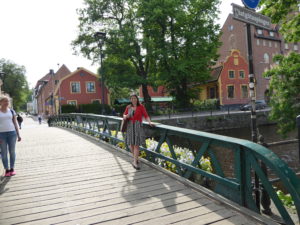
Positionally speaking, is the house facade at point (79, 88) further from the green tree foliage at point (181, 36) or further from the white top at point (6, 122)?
the white top at point (6, 122)

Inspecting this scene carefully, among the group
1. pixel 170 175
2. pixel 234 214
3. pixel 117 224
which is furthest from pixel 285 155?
pixel 117 224

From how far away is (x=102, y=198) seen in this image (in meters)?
3.77

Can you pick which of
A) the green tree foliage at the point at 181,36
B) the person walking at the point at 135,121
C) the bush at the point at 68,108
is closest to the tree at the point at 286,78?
the person walking at the point at 135,121

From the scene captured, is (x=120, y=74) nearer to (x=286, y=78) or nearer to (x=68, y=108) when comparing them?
(x=68, y=108)

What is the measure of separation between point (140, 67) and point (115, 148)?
920 inches

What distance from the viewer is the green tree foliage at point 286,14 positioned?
6.95m

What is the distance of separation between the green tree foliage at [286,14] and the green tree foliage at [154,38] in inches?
722

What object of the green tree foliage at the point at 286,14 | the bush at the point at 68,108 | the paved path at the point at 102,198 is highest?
the green tree foliage at the point at 286,14

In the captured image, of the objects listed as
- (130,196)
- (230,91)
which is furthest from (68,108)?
(130,196)

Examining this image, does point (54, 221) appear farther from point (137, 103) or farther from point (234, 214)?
point (137, 103)

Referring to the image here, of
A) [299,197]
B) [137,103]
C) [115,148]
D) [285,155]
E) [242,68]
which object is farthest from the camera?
[242,68]

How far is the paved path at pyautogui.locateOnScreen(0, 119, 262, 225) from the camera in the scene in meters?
3.09

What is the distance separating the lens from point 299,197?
7.77 ft

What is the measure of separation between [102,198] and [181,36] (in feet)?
89.3
